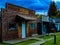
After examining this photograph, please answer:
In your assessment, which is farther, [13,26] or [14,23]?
[14,23]

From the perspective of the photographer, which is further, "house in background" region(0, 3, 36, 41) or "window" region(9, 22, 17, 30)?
"window" region(9, 22, 17, 30)

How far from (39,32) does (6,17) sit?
12.3 m

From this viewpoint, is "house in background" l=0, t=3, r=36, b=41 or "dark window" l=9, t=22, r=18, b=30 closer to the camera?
"house in background" l=0, t=3, r=36, b=41

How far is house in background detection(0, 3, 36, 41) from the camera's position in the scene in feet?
69.1

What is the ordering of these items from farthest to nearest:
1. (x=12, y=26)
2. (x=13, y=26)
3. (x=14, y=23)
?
1. (x=14, y=23)
2. (x=13, y=26)
3. (x=12, y=26)

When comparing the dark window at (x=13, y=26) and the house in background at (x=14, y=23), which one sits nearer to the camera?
the house in background at (x=14, y=23)

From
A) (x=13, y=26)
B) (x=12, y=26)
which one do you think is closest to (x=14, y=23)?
(x=13, y=26)

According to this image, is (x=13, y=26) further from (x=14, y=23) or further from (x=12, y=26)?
(x=14, y=23)

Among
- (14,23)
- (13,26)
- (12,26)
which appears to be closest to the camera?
(12,26)

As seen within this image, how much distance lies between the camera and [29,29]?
27.3 metres

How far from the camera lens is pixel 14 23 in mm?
23094

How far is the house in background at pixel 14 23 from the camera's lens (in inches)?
829

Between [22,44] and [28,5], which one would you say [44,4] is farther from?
[22,44]

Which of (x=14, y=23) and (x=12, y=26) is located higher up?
(x=14, y=23)
